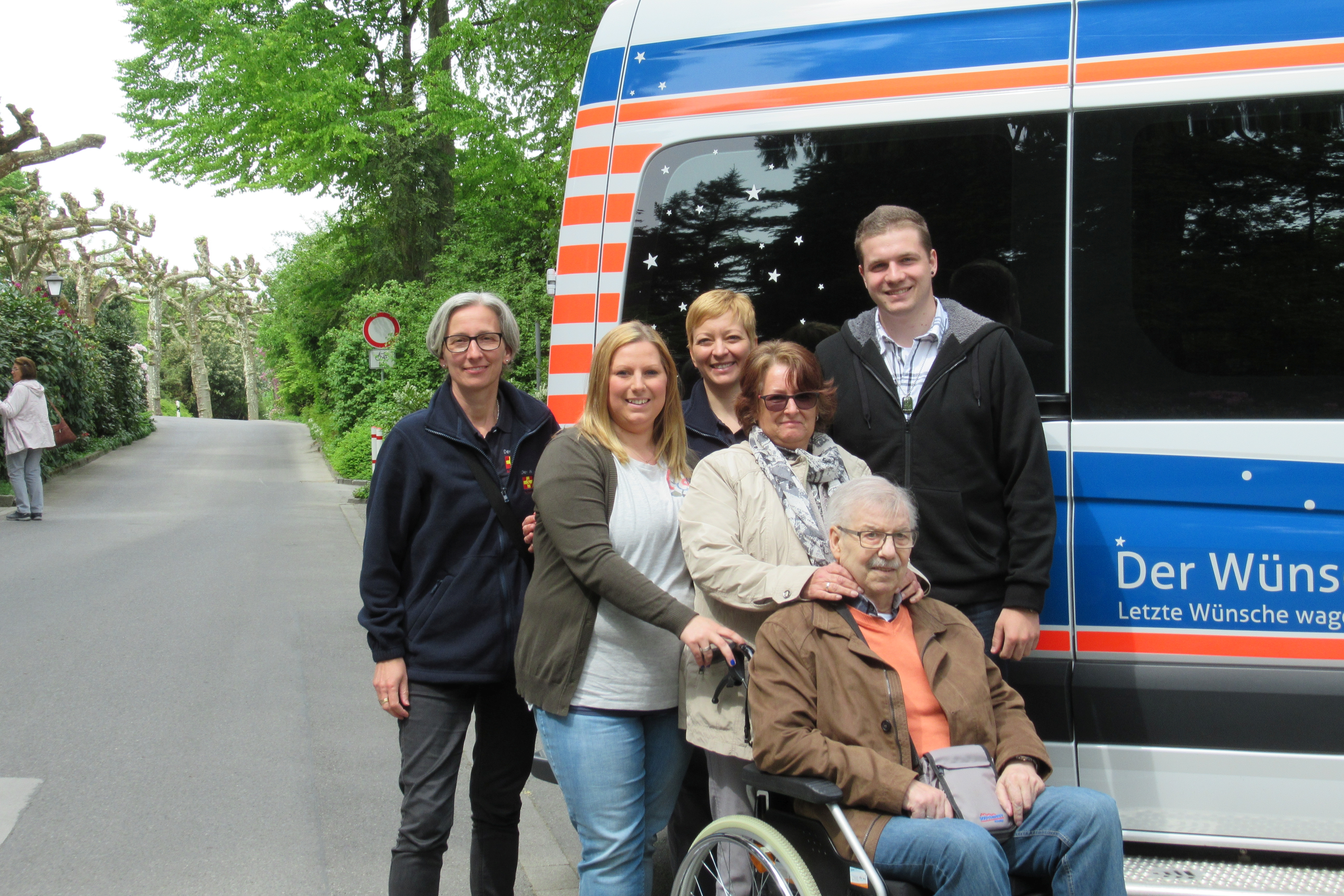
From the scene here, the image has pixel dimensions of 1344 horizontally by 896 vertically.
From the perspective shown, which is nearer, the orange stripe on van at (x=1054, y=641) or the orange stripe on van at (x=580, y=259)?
the orange stripe on van at (x=1054, y=641)

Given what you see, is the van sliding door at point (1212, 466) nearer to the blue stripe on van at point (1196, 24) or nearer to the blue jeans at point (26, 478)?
the blue stripe on van at point (1196, 24)

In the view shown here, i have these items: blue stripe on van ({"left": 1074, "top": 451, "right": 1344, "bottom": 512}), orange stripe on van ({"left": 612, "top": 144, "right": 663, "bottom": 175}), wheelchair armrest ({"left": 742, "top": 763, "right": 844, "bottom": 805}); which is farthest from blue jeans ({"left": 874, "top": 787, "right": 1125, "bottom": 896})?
orange stripe on van ({"left": 612, "top": 144, "right": 663, "bottom": 175})

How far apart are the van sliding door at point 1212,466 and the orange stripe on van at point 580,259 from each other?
54.4 inches

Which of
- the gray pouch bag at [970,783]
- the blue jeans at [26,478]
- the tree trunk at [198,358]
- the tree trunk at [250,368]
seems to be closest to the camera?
the gray pouch bag at [970,783]

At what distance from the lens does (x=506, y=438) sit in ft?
9.73

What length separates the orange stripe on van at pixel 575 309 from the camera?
3.37 m

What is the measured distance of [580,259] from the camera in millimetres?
3367

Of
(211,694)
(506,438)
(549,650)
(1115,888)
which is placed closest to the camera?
(1115,888)

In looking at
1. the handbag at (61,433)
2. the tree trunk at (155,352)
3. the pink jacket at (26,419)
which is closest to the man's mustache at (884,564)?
the pink jacket at (26,419)

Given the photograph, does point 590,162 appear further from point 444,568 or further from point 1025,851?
point 1025,851

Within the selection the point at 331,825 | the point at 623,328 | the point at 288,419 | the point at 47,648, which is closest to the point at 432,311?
the point at 47,648

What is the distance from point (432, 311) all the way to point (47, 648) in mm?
15108

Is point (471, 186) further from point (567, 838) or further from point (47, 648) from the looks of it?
point (567, 838)

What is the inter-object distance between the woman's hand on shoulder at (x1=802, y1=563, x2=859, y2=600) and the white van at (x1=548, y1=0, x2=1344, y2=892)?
0.68 meters
